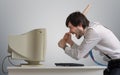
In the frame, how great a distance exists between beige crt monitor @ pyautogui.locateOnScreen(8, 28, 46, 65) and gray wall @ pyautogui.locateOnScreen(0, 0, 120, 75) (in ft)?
1.95

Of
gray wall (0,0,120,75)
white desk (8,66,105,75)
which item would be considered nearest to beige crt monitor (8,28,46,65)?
white desk (8,66,105,75)

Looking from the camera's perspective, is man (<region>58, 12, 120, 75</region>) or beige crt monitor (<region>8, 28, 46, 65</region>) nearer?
man (<region>58, 12, 120, 75</region>)

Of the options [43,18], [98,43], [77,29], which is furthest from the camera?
[43,18]

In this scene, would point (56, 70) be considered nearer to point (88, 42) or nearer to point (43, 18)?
point (88, 42)

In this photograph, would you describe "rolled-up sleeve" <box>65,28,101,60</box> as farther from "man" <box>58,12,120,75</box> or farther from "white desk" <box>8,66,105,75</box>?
"white desk" <box>8,66,105,75</box>

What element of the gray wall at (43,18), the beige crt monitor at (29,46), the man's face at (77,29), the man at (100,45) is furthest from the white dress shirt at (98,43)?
the gray wall at (43,18)

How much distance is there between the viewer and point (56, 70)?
6.06ft

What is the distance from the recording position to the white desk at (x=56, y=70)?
5.94ft

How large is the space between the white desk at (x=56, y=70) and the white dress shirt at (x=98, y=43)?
12cm

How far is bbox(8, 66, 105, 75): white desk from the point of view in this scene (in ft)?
5.94

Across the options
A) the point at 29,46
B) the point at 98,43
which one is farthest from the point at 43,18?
the point at 98,43

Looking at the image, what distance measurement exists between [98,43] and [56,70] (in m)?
0.39

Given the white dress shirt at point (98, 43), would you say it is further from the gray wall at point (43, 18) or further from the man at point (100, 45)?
the gray wall at point (43, 18)

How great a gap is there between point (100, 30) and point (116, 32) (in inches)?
39.5
